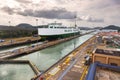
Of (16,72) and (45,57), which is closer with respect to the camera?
(16,72)

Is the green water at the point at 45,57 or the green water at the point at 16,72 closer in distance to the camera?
the green water at the point at 16,72

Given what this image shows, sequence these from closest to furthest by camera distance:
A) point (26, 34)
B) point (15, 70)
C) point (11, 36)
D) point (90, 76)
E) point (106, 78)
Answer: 1. point (90, 76)
2. point (106, 78)
3. point (15, 70)
4. point (11, 36)
5. point (26, 34)

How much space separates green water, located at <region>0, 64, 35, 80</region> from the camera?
1562cm

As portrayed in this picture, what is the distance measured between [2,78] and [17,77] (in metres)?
1.83

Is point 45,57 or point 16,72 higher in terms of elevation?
point 16,72

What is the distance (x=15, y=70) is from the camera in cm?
1777

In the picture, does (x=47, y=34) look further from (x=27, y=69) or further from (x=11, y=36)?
(x=27, y=69)

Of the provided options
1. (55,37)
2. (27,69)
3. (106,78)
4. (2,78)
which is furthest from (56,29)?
(106,78)

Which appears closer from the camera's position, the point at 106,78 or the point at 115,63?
the point at 106,78

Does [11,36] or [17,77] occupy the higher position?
[11,36]

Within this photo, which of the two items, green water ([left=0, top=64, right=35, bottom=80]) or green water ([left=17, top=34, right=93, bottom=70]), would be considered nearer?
green water ([left=0, top=64, right=35, bottom=80])

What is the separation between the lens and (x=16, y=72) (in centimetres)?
1723

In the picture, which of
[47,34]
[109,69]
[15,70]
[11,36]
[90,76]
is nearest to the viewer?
[90,76]

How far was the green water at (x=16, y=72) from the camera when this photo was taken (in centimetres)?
1562
